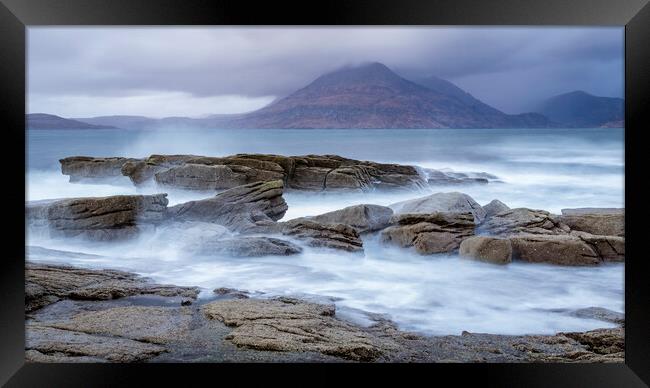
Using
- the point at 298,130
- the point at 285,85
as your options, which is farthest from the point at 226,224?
the point at 285,85

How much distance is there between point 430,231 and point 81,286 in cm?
355

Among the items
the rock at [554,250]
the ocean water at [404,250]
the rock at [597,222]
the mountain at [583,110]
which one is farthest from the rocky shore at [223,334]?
the mountain at [583,110]

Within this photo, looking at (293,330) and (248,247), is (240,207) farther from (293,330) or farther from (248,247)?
(293,330)

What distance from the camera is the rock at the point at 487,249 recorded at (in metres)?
6.12

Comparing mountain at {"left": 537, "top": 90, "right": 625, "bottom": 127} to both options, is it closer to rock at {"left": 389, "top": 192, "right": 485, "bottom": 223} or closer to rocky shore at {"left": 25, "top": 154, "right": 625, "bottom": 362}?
rocky shore at {"left": 25, "top": 154, "right": 625, "bottom": 362}

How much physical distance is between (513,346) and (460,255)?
1.30m

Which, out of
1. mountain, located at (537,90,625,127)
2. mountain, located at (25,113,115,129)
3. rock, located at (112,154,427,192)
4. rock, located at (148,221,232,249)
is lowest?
rock, located at (148,221,232,249)

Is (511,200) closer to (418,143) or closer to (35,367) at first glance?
(418,143)

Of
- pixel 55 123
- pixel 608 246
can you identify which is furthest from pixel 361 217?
pixel 55 123

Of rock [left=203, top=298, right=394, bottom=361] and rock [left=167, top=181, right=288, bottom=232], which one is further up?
rock [left=167, top=181, right=288, bottom=232]

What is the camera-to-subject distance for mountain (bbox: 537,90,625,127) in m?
6.89

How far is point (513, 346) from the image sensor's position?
512cm

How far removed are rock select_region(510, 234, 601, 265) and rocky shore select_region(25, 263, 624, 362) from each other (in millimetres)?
602

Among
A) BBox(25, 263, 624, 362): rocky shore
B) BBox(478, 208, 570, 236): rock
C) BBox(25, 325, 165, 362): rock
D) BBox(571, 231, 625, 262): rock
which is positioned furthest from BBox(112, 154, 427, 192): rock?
BBox(25, 325, 165, 362): rock
